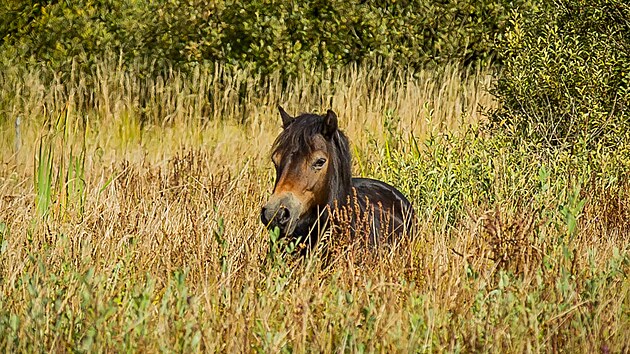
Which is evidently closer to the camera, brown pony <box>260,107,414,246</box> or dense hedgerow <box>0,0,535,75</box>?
brown pony <box>260,107,414,246</box>

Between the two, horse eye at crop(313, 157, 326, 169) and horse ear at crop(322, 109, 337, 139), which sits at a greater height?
horse ear at crop(322, 109, 337, 139)

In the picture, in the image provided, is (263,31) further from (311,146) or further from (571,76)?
(311,146)

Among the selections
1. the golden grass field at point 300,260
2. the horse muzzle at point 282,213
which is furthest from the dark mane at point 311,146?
the golden grass field at point 300,260

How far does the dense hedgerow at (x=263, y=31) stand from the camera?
12883 millimetres

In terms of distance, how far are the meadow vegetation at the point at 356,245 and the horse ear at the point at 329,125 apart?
63 cm

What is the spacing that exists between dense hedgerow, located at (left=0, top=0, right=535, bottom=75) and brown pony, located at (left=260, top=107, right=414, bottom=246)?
6.87 metres

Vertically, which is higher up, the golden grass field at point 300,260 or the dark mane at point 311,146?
the dark mane at point 311,146

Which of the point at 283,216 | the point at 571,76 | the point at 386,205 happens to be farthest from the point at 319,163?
the point at 571,76

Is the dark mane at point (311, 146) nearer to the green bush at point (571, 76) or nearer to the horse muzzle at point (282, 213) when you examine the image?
the horse muzzle at point (282, 213)

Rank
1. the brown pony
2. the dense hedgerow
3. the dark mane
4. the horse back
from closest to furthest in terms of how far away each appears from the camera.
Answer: the brown pony, the dark mane, the horse back, the dense hedgerow

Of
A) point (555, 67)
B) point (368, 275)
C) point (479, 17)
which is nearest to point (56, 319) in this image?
point (368, 275)

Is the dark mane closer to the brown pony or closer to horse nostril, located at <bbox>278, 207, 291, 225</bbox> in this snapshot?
the brown pony

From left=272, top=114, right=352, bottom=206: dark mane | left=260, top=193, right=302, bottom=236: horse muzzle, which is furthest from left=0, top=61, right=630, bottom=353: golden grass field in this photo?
left=272, top=114, right=352, bottom=206: dark mane

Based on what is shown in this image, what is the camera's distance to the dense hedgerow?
1288cm
